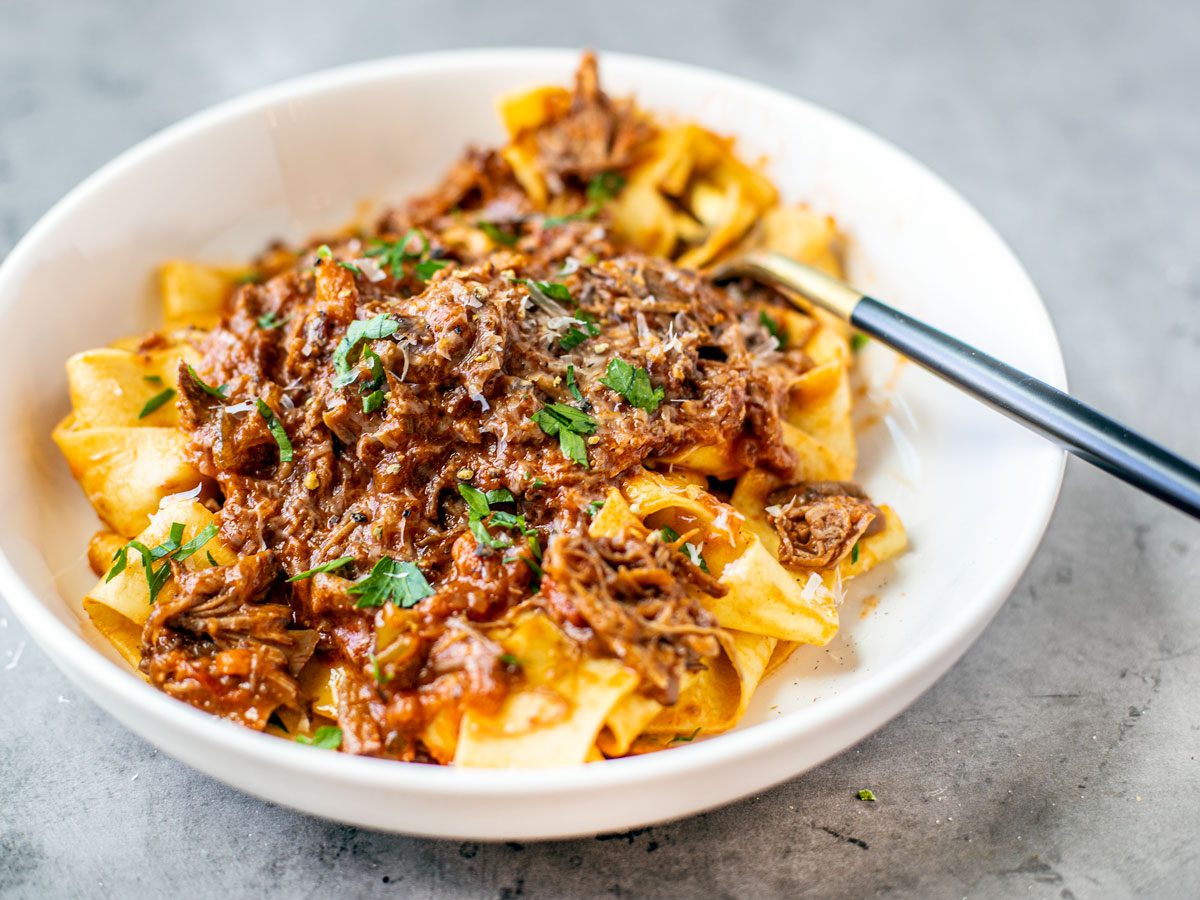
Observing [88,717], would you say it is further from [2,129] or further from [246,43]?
[246,43]

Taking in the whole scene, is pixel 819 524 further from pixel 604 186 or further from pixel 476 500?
pixel 604 186

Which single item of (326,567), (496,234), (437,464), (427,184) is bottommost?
(326,567)

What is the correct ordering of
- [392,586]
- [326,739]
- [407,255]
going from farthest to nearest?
1. [407,255]
2. [392,586]
3. [326,739]

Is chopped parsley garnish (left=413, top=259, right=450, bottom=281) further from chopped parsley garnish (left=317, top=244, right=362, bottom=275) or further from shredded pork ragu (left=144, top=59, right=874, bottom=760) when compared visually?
chopped parsley garnish (left=317, top=244, right=362, bottom=275)

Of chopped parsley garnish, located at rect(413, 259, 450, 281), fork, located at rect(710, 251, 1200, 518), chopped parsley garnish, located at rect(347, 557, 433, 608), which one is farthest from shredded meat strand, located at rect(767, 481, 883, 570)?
chopped parsley garnish, located at rect(413, 259, 450, 281)

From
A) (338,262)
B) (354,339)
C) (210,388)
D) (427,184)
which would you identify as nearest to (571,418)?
(354,339)

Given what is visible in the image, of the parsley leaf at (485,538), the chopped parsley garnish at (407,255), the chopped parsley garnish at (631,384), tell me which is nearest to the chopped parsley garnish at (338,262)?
the chopped parsley garnish at (407,255)


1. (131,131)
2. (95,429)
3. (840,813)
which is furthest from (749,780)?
(131,131)
